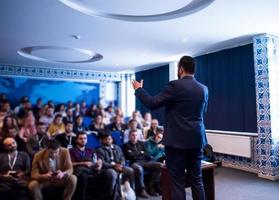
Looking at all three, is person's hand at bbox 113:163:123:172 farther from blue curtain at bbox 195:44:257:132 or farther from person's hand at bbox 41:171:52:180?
blue curtain at bbox 195:44:257:132

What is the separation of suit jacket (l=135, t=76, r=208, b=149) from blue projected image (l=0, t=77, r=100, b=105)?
20.2 ft

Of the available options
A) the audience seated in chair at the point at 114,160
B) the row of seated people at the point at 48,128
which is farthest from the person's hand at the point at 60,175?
the row of seated people at the point at 48,128

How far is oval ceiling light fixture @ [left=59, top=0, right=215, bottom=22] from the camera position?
9.58ft

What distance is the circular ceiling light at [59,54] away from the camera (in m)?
5.14

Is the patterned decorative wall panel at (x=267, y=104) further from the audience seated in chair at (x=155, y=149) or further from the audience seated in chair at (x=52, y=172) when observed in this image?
the audience seated in chair at (x=52, y=172)

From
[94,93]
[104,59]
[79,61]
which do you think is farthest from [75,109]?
[104,59]

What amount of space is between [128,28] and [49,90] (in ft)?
13.9

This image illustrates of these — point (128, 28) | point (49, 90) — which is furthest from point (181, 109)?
point (49, 90)

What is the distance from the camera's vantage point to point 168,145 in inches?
59.9

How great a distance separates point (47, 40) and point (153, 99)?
349 centimetres

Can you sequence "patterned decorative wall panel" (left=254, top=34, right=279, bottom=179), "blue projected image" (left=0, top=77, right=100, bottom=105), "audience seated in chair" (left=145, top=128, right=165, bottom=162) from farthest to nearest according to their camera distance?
"blue projected image" (left=0, top=77, right=100, bottom=105), "patterned decorative wall panel" (left=254, top=34, right=279, bottom=179), "audience seated in chair" (left=145, top=128, right=165, bottom=162)

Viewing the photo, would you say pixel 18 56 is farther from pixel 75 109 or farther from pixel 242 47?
pixel 242 47

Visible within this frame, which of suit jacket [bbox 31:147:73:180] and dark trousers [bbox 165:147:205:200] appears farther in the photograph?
suit jacket [bbox 31:147:73:180]

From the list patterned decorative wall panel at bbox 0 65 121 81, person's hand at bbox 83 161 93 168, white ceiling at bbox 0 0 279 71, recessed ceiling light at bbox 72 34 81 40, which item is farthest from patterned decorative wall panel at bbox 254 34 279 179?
patterned decorative wall panel at bbox 0 65 121 81
